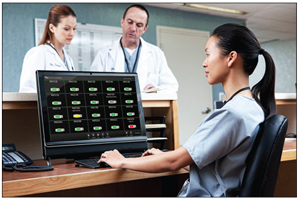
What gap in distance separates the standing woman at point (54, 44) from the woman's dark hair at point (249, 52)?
1.45 m

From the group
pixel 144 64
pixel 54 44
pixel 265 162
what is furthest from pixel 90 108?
pixel 144 64

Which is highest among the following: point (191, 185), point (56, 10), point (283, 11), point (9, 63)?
point (283, 11)

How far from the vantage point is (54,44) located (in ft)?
7.71

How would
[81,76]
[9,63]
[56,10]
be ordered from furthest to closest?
[9,63]
[56,10]
[81,76]

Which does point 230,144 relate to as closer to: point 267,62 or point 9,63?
point 267,62

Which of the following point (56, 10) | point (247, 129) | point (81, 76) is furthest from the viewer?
point (56, 10)

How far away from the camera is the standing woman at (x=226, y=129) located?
945 millimetres

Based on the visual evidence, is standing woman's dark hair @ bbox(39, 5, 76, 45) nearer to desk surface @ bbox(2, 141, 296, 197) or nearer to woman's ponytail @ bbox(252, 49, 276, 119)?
desk surface @ bbox(2, 141, 296, 197)

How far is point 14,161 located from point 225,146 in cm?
73

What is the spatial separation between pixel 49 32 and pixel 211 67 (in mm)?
1615

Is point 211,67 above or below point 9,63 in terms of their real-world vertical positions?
below

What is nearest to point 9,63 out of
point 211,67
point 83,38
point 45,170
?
point 83,38

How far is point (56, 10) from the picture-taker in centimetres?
235

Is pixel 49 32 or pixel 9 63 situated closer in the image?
pixel 49 32
